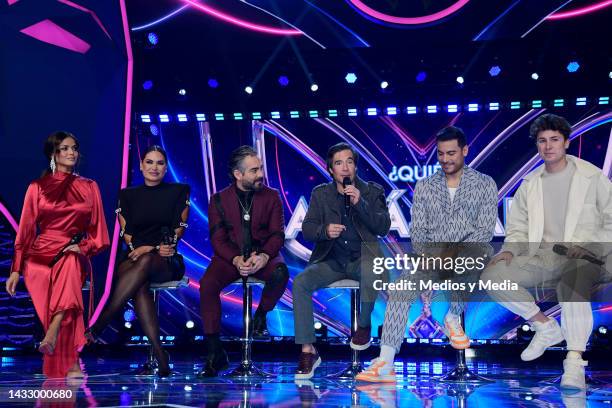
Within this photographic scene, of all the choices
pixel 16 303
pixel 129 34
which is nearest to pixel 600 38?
pixel 129 34

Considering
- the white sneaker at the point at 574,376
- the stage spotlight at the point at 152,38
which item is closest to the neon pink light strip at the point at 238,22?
the stage spotlight at the point at 152,38

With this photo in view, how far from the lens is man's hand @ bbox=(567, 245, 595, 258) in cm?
400

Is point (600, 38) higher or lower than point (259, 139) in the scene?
higher

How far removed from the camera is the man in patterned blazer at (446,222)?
4215mm

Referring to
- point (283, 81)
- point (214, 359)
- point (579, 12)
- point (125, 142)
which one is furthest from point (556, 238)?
point (125, 142)

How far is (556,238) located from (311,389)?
153cm

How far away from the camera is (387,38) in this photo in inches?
236

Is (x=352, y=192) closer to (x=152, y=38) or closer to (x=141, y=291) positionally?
(x=141, y=291)

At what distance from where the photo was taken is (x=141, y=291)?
4695 millimetres

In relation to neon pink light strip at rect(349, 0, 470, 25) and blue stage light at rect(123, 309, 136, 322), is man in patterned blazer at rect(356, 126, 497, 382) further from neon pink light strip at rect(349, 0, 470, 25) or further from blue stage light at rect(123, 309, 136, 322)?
blue stage light at rect(123, 309, 136, 322)

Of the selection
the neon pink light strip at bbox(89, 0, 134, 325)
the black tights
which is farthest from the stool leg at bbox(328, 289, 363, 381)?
the neon pink light strip at bbox(89, 0, 134, 325)

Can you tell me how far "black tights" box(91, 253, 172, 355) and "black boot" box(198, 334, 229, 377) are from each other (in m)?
0.31

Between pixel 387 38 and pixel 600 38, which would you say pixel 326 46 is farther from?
pixel 600 38

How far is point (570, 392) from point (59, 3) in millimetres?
4398
